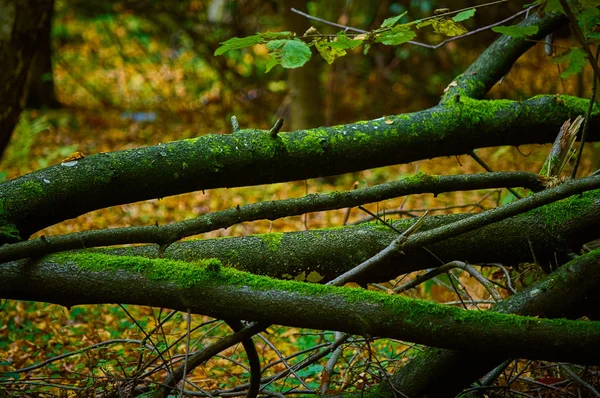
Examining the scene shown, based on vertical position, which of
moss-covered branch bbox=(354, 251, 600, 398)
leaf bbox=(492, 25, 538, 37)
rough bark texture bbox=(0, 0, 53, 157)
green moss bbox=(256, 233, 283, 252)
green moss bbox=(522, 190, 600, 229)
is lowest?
moss-covered branch bbox=(354, 251, 600, 398)

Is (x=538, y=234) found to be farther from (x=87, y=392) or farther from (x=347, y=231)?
(x=87, y=392)

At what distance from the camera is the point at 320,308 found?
6.82 feet

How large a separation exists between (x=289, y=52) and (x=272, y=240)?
91 cm

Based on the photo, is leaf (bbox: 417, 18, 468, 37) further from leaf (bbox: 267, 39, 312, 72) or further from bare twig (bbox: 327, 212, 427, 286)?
bare twig (bbox: 327, 212, 427, 286)

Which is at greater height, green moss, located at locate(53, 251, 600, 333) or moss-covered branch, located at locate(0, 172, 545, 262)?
moss-covered branch, located at locate(0, 172, 545, 262)

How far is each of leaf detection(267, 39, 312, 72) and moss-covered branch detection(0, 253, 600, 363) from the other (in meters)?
0.74

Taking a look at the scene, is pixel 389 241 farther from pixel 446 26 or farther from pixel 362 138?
pixel 446 26

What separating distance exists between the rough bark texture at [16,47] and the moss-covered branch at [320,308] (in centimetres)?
271

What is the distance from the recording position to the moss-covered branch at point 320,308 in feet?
6.85

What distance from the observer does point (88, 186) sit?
8.26ft

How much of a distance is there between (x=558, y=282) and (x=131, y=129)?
883 centimetres

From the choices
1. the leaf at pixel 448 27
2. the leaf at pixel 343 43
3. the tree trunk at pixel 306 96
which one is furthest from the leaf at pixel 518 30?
the tree trunk at pixel 306 96

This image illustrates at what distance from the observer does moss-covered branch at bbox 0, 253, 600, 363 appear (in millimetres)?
2088

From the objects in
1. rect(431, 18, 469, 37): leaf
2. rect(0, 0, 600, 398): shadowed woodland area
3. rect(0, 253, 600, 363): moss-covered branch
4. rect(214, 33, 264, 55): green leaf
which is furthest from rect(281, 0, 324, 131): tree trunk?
rect(0, 253, 600, 363): moss-covered branch
